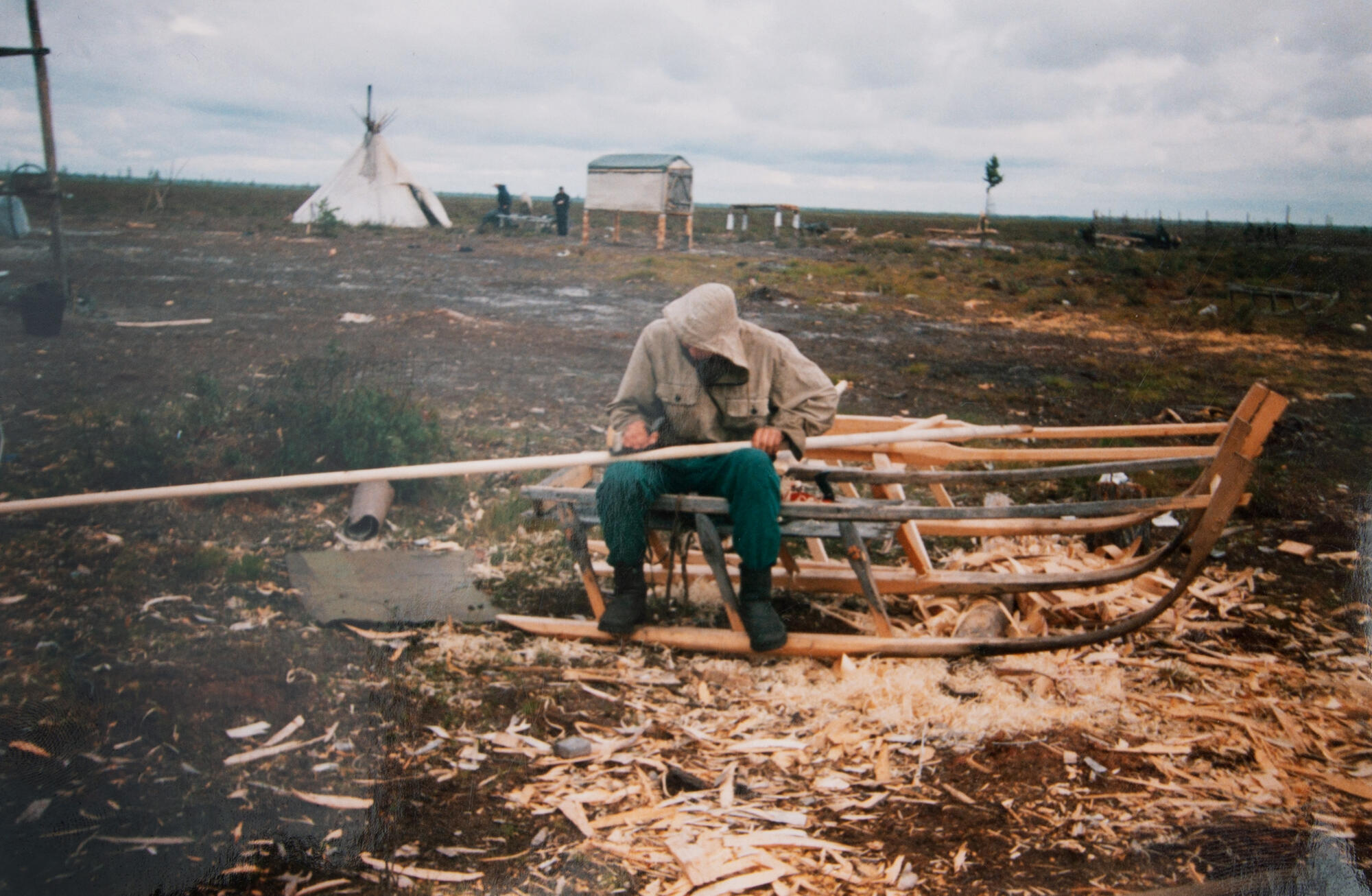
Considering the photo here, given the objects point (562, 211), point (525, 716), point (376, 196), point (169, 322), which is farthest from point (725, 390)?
point (562, 211)

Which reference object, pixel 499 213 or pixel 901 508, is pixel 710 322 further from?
pixel 499 213

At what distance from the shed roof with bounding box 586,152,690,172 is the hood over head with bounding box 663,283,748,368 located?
242 centimetres

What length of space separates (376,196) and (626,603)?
8244 mm

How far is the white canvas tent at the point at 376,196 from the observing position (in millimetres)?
7379

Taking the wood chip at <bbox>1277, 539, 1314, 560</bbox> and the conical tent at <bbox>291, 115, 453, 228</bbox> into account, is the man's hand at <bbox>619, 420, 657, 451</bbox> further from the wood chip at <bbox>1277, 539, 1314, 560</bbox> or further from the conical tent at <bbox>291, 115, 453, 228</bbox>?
the wood chip at <bbox>1277, 539, 1314, 560</bbox>

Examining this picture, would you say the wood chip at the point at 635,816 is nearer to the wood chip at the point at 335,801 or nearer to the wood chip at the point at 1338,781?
the wood chip at the point at 335,801

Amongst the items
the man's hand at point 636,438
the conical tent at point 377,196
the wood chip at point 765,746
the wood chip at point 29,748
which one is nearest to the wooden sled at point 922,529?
the man's hand at point 636,438

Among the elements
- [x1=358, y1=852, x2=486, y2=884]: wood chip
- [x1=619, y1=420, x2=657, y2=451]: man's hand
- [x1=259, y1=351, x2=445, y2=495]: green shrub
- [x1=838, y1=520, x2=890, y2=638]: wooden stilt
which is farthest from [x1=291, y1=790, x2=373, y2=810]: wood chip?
[x1=259, y1=351, x2=445, y2=495]: green shrub

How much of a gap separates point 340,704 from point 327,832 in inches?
30.8

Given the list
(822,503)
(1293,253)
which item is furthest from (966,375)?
(822,503)

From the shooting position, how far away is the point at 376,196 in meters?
10.0

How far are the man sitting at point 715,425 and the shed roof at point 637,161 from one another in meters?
2.36

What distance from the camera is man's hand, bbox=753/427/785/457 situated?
3.59 meters

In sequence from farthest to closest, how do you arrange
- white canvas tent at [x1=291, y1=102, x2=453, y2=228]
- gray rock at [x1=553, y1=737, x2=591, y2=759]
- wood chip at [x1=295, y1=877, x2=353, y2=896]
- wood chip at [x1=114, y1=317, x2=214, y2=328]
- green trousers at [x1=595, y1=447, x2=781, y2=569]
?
white canvas tent at [x1=291, y1=102, x2=453, y2=228], wood chip at [x1=114, y1=317, x2=214, y2=328], green trousers at [x1=595, y1=447, x2=781, y2=569], gray rock at [x1=553, y1=737, x2=591, y2=759], wood chip at [x1=295, y1=877, x2=353, y2=896]
